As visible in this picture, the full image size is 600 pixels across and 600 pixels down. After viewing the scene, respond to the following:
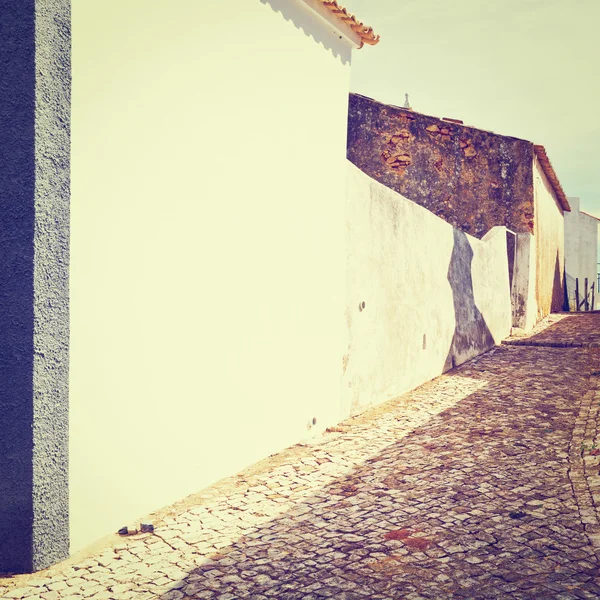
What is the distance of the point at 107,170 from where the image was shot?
390 centimetres

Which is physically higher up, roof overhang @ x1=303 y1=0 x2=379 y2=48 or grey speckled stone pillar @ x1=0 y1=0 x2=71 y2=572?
roof overhang @ x1=303 y1=0 x2=379 y2=48

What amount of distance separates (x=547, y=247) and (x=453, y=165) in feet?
18.1

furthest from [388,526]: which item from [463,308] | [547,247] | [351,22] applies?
[547,247]

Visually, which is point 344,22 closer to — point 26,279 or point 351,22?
point 351,22

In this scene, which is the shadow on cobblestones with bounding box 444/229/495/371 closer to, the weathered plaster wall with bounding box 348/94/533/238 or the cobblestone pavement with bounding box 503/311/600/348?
the cobblestone pavement with bounding box 503/311/600/348

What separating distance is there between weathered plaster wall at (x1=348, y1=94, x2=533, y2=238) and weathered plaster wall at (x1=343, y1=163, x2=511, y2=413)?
4653mm

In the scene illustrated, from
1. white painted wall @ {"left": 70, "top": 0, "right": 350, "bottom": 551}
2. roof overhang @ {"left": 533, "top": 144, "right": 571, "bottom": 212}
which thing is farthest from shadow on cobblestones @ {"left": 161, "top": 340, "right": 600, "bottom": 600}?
roof overhang @ {"left": 533, "top": 144, "right": 571, "bottom": 212}

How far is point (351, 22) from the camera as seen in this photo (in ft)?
22.2

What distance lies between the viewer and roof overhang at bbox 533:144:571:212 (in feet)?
53.3

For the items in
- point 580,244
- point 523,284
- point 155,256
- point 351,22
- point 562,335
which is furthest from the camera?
point 580,244

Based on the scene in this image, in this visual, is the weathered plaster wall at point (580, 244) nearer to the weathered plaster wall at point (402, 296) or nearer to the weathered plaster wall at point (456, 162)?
the weathered plaster wall at point (456, 162)

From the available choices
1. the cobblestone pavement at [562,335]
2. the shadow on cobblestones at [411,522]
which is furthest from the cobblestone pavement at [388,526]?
the cobblestone pavement at [562,335]

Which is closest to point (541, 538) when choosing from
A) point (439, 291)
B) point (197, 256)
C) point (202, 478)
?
point (202, 478)

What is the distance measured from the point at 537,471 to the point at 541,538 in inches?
52.5
